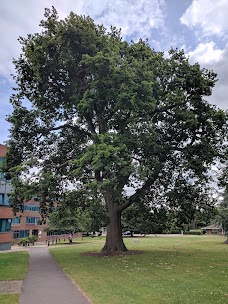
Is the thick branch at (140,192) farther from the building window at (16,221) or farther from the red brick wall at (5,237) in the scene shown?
the building window at (16,221)

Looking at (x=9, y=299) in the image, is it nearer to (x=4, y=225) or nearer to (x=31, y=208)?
(x=4, y=225)

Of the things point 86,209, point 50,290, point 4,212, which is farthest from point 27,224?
point 50,290

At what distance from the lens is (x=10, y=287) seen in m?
11.6

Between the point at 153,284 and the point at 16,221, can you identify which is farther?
the point at 16,221

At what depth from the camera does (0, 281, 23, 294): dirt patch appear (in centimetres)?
1078

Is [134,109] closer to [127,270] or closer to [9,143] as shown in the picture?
[127,270]

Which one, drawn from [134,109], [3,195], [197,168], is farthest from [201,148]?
[3,195]

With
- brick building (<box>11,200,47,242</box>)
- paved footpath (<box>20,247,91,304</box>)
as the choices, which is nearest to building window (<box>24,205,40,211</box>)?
brick building (<box>11,200,47,242</box>)

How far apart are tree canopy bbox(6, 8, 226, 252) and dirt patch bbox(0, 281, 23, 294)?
6.23 metres

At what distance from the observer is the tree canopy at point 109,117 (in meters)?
18.5

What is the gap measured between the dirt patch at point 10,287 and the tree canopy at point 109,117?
623 cm

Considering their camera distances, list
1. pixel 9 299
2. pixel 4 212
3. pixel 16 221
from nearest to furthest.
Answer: pixel 9 299 → pixel 4 212 → pixel 16 221

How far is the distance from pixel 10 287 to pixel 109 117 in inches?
506

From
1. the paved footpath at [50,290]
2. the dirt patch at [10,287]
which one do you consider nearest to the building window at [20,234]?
the paved footpath at [50,290]
